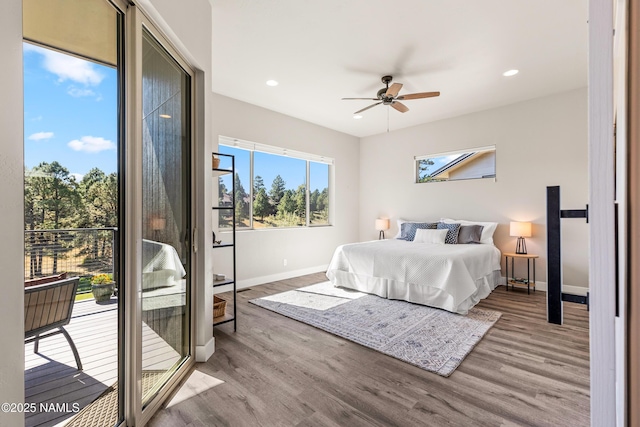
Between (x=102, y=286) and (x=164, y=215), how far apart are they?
639 millimetres

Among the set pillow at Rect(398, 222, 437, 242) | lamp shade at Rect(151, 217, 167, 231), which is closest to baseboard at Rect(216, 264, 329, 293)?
pillow at Rect(398, 222, 437, 242)

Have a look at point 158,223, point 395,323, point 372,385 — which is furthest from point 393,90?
point 372,385

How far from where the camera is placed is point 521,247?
15.1ft

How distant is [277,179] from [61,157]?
13.1 feet

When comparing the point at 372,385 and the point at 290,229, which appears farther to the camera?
the point at 290,229

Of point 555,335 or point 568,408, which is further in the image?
point 555,335

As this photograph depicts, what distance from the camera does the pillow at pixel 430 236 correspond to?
15.5 ft

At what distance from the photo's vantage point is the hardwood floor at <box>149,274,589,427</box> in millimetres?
1736

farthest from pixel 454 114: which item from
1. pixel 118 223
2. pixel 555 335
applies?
pixel 118 223

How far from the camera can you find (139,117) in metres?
1.68

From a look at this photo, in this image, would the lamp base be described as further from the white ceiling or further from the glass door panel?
the glass door panel

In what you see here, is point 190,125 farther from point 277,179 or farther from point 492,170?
point 492,170

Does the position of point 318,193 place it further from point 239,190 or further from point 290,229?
point 239,190

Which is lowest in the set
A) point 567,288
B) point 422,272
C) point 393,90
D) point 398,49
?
point 567,288
